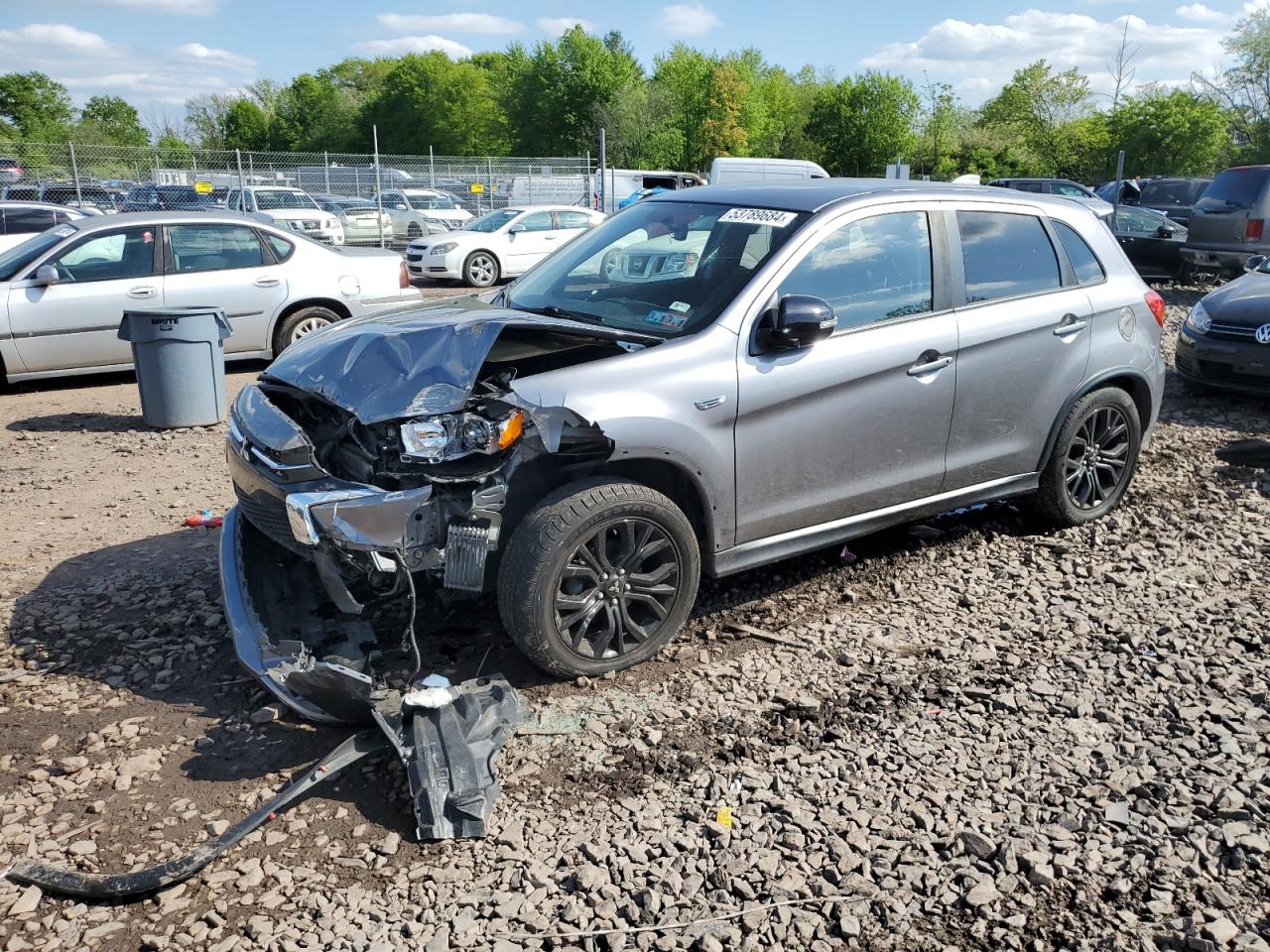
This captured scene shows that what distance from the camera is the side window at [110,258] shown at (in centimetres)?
920

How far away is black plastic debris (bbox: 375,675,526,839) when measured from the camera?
3143 mm

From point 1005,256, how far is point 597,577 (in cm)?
280

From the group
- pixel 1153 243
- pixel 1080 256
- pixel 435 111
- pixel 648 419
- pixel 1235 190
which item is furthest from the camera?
pixel 435 111

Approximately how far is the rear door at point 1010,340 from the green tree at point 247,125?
95479 mm

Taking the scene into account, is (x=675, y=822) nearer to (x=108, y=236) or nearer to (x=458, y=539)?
(x=458, y=539)

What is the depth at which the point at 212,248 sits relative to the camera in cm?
981

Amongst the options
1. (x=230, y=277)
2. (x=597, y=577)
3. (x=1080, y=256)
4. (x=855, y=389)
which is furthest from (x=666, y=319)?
(x=230, y=277)

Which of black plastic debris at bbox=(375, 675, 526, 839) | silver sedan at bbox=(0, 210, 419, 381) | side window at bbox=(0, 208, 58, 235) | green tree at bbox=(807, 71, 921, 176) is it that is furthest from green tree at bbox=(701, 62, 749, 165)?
black plastic debris at bbox=(375, 675, 526, 839)

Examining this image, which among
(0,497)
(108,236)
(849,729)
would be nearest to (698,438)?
(849,729)

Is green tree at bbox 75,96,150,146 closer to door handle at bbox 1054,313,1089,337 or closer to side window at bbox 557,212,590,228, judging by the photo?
side window at bbox 557,212,590,228

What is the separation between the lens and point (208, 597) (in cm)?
478

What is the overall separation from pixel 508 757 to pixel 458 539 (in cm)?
79

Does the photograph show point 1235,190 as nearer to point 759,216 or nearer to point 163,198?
point 759,216

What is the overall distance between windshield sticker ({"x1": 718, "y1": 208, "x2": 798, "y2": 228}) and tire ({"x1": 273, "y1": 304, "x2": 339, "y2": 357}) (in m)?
6.30
